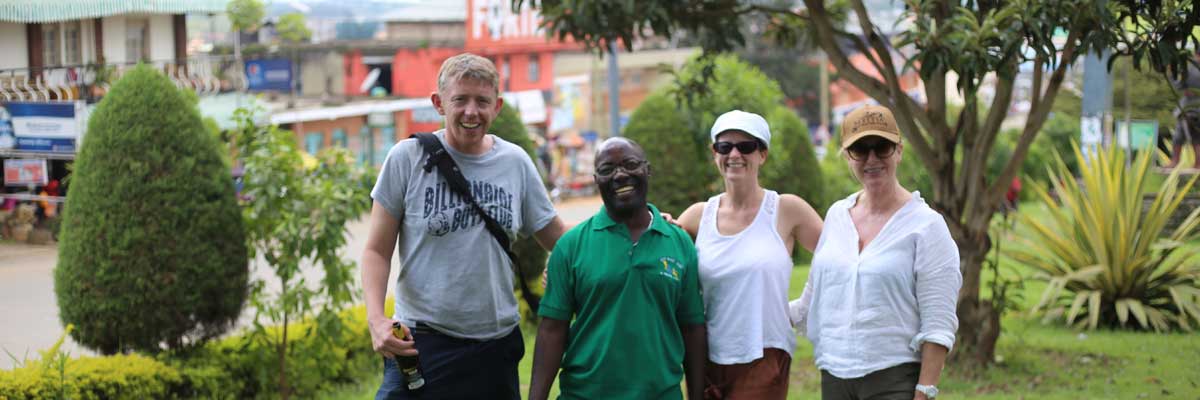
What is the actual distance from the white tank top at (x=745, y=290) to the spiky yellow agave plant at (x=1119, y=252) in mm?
6876

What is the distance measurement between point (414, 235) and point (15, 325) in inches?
266

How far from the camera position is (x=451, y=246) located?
4.04m

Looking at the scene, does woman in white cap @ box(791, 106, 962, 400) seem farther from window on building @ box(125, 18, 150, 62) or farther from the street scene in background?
window on building @ box(125, 18, 150, 62)

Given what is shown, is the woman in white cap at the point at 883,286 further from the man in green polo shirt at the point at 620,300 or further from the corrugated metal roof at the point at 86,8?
the corrugated metal roof at the point at 86,8

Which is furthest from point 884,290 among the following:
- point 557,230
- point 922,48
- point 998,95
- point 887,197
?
point 998,95

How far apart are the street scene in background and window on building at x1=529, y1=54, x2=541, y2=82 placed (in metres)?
22.1

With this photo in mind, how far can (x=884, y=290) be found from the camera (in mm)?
3912

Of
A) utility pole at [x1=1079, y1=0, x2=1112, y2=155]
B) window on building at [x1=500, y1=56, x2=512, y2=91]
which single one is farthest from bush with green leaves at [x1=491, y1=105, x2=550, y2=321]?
window on building at [x1=500, y1=56, x2=512, y2=91]

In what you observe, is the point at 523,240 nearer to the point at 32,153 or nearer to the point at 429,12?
the point at 32,153

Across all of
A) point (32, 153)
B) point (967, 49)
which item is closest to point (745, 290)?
point (967, 49)

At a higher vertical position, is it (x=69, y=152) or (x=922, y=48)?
(x=922, y=48)

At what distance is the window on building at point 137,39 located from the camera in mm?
18656

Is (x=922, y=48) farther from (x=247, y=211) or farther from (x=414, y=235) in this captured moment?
(x=247, y=211)

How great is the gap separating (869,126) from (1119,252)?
23.6 feet
